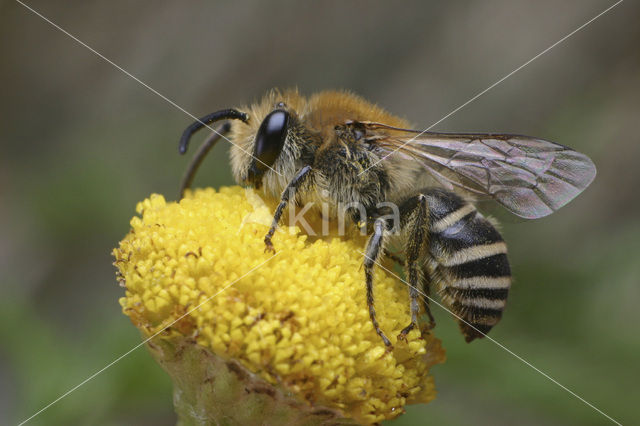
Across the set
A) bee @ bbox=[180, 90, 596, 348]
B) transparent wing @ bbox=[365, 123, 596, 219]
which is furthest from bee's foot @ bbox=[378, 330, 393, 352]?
transparent wing @ bbox=[365, 123, 596, 219]

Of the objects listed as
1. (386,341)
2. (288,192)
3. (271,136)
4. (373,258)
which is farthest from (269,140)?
(386,341)

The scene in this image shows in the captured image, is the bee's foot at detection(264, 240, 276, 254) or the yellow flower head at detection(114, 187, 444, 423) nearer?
the yellow flower head at detection(114, 187, 444, 423)

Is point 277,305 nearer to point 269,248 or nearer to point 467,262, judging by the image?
point 269,248

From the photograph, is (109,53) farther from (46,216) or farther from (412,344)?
Answer: (412,344)

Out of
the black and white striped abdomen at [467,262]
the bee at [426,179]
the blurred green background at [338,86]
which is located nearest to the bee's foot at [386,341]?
the bee at [426,179]

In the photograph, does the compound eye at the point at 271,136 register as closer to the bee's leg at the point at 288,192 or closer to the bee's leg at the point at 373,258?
the bee's leg at the point at 288,192

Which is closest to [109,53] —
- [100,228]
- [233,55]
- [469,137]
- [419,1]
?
[233,55]

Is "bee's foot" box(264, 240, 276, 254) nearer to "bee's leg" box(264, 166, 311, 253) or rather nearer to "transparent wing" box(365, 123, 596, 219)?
"bee's leg" box(264, 166, 311, 253)
